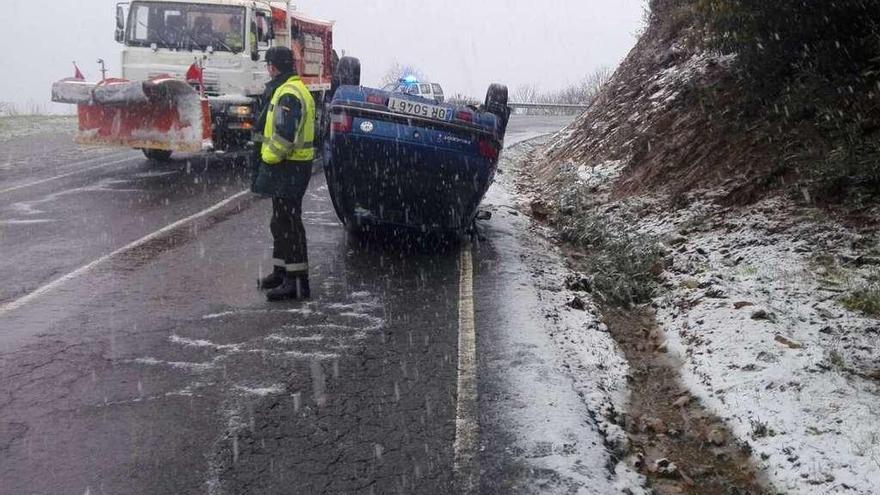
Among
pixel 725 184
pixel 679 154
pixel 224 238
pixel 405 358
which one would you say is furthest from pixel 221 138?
pixel 405 358

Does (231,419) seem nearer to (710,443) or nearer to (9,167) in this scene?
(710,443)

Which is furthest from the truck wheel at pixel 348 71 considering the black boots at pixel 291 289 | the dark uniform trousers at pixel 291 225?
the black boots at pixel 291 289

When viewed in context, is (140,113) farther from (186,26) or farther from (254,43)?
(254,43)

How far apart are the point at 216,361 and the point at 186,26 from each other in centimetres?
1060

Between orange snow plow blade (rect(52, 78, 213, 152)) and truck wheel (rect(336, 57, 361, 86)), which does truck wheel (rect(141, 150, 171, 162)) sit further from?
truck wheel (rect(336, 57, 361, 86))

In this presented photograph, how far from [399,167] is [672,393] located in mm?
3860

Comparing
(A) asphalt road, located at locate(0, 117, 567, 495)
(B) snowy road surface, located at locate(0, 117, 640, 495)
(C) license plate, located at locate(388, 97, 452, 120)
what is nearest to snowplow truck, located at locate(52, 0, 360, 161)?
(A) asphalt road, located at locate(0, 117, 567, 495)

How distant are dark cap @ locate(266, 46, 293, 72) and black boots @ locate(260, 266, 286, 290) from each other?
5.45ft

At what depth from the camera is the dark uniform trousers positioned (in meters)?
Answer: 6.92

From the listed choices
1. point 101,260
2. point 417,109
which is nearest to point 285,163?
point 417,109

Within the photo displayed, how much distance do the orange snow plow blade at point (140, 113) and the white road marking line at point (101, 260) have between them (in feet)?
7.00

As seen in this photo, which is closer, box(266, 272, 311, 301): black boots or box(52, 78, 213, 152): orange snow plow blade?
box(266, 272, 311, 301): black boots

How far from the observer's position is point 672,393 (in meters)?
5.45

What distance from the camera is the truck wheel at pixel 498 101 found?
364 inches
